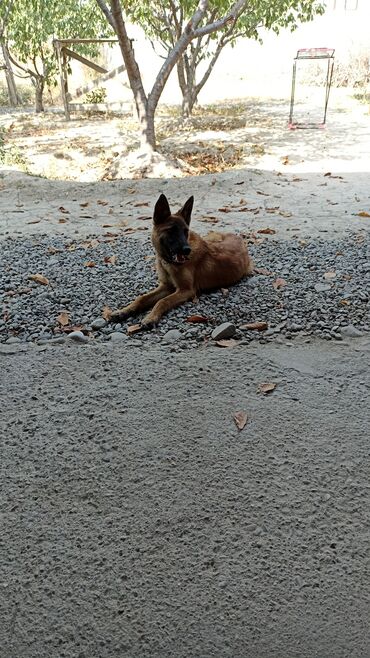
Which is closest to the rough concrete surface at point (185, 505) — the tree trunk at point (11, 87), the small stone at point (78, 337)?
the small stone at point (78, 337)

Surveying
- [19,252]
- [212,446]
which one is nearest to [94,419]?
[212,446]

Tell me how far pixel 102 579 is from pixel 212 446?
848mm

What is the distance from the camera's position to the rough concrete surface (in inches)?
68.6

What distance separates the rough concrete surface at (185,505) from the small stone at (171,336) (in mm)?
257

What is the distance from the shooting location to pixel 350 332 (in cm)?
355

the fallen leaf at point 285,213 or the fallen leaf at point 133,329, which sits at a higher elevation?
the fallen leaf at point 285,213

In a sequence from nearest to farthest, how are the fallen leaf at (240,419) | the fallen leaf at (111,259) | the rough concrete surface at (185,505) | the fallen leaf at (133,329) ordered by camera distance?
the rough concrete surface at (185,505) → the fallen leaf at (240,419) → the fallen leaf at (133,329) → the fallen leaf at (111,259)

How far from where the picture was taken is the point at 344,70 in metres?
20.2

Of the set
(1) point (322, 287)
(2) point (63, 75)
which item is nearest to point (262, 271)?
(1) point (322, 287)

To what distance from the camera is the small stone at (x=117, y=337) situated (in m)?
3.55

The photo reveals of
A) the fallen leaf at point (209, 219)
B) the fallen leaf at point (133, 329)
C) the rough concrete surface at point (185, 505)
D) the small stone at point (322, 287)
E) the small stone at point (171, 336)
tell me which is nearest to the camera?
the rough concrete surface at point (185, 505)

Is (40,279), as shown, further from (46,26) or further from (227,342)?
(46,26)

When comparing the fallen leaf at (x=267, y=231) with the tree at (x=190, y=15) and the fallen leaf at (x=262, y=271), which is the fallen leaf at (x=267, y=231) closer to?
the fallen leaf at (x=262, y=271)

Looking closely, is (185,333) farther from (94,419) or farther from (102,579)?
(102,579)
